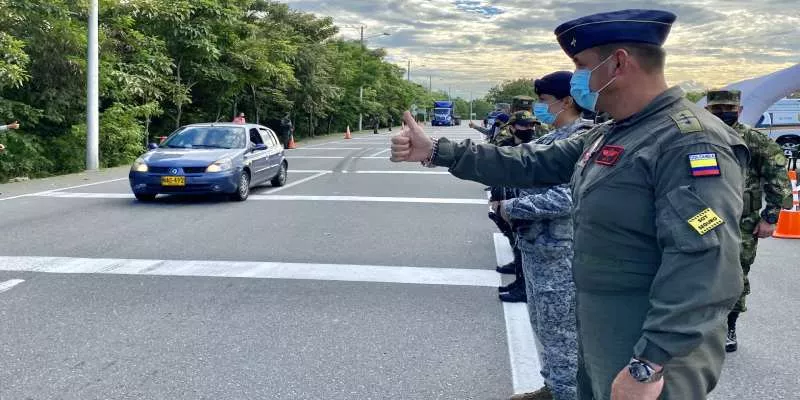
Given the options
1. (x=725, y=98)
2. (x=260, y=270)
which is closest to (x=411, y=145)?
(x=725, y=98)

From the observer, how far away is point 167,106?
27.4m

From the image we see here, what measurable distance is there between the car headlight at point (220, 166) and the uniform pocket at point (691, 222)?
9.76m

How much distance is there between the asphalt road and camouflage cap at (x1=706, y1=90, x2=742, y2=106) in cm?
166

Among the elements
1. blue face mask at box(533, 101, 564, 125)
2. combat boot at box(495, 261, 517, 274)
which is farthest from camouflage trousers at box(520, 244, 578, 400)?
combat boot at box(495, 261, 517, 274)

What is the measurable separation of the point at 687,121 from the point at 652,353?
2.06ft

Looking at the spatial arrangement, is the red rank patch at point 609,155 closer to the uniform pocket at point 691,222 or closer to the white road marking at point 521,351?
the uniform pocket at point 691,222

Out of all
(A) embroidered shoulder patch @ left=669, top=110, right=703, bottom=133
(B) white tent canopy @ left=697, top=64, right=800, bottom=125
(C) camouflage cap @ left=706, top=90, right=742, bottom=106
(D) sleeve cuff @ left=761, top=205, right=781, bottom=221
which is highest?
(B) white tent canopy @ left=697, top=64, right=800, bottom=125

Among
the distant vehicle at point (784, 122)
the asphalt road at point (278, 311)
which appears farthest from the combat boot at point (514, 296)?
the distant vehicle at point (784, 122)

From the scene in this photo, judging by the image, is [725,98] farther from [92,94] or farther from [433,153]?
[92,94]

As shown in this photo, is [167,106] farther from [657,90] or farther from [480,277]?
[657,90]

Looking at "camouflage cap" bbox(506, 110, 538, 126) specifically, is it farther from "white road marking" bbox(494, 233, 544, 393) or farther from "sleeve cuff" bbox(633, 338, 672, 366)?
"sleeve cuff" bbox(633, 338, 672, 366)

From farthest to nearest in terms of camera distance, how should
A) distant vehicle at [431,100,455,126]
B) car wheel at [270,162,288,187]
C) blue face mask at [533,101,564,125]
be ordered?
A: distant vehicle at [431,100,455,126], car wheel at [270,162,288,187], blue face mask at [533,101,564,125]

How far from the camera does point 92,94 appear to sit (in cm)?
1716

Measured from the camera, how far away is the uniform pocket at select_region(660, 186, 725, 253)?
1.63 m
